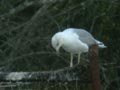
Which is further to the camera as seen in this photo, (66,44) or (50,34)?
(50,34)

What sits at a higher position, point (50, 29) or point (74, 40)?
point (50, 29)

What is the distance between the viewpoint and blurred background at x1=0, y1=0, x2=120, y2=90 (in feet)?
19.4

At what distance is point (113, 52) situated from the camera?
6082 mm

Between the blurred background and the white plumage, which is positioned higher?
the blurred background

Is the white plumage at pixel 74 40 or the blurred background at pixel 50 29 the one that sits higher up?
the blurred background at pixel 50 29

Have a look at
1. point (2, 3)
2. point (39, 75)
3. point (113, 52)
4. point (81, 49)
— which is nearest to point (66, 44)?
point (81, 49)

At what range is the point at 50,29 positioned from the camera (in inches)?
247

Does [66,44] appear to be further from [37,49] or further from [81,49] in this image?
[37,49]

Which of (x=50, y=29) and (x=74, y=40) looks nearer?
(x=74, y=40)

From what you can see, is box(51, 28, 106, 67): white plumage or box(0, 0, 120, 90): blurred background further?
box(0, 0, 120, 90): blurred background

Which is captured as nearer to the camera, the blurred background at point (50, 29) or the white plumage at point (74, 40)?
the white plumage at point (74, 40)

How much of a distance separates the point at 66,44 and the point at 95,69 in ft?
5.32

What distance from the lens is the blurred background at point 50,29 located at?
19.4 ft

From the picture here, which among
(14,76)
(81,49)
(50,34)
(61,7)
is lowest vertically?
(14,76)
